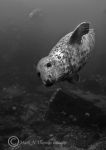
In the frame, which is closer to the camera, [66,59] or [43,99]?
[66,59]

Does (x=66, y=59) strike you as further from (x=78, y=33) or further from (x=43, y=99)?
(x=43, y=99)

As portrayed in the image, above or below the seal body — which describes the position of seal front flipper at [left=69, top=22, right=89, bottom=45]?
above

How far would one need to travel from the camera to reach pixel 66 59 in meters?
4.55

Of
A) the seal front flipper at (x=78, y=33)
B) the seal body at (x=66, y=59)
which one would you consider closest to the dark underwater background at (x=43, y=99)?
the seal body at (x=66, y=59)

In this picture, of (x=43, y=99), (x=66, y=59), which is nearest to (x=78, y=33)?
(x=66, y=59)

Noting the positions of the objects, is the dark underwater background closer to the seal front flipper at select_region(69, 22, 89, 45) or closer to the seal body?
the seal body

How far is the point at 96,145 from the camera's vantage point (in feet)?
17.9

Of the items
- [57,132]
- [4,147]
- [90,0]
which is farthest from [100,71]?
[90,0]

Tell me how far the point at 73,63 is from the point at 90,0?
179 feet

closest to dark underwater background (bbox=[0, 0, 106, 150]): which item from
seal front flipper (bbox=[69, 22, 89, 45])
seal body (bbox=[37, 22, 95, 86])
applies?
seal body (bbox=[37, 22, 95, 86])

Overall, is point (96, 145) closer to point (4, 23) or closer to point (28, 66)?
point (28, 66)

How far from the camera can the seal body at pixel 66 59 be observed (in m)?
3.93

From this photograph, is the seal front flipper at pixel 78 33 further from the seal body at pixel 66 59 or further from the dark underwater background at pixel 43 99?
the dark underwater background at pixel 43 99

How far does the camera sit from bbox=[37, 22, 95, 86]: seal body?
393 cm
